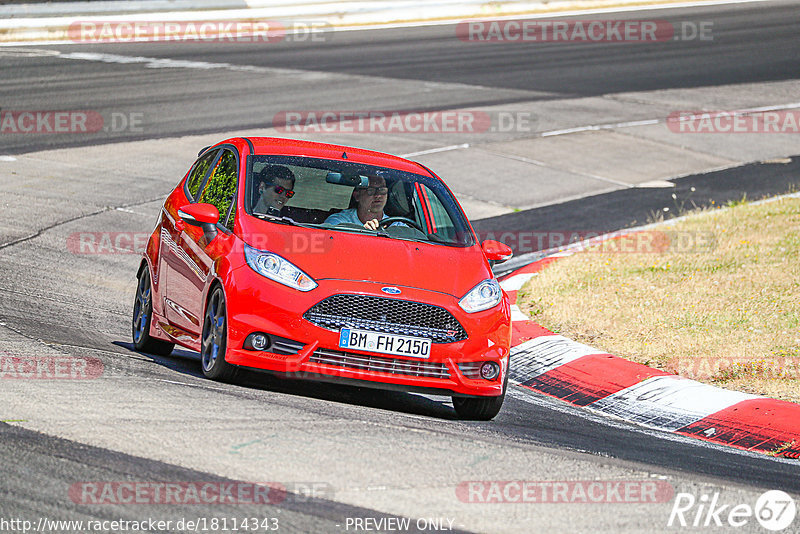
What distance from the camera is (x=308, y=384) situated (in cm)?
812

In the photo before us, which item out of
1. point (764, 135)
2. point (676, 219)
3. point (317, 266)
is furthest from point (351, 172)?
point (764, 135)

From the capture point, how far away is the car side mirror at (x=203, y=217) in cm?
793

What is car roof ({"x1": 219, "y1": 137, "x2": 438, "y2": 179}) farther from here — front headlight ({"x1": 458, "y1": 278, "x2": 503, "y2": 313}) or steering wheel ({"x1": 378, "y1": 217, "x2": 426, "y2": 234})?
front headlight ({"x1": 458, "y1": 278, "x2": 503, "y2": 313})

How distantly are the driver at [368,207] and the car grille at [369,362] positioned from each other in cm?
132

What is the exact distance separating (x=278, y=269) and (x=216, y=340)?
2.03ft

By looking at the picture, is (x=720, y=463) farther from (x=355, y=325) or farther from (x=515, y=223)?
(x=515, y=223)

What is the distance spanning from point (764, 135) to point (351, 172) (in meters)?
14.0

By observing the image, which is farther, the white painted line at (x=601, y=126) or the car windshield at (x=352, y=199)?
the white painted line at (x=601, y=126)

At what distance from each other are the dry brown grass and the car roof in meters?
2.12
